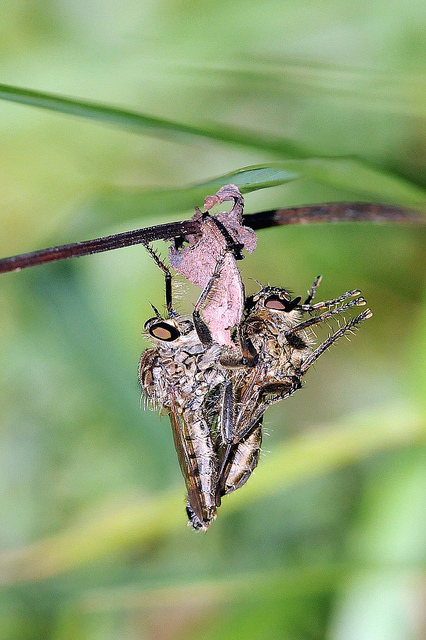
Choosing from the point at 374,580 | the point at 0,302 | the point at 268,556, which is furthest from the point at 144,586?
the point at 0,302

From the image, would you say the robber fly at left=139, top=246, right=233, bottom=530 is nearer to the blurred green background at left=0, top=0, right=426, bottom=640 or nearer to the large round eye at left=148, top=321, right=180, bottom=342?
the large round eye at left=148, top=321, right=180, bottom=342

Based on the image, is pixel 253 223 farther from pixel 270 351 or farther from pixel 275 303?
pixel 270 351

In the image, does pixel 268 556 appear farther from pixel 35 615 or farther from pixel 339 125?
pixel 339 125

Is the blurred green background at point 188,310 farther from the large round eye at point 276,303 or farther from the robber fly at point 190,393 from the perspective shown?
the large round eye at point 276,303

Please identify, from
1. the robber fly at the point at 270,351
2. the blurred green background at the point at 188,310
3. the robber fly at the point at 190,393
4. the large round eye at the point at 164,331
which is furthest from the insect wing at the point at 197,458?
the blurred green background at the point at 188,310

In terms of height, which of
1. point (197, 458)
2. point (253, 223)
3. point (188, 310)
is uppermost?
point (188, 310)

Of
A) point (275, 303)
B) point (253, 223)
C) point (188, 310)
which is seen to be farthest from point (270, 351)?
point (188, 310)

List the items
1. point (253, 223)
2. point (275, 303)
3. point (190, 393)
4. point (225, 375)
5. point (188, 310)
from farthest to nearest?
point (188, 310) < point (190, 393) < point (225, 375) < point (275, 303) < point (253, 223)
